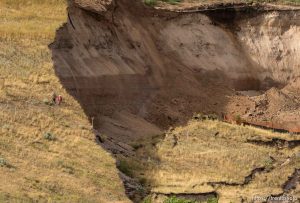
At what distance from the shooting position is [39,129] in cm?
3047

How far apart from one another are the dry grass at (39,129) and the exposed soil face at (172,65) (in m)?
1.22

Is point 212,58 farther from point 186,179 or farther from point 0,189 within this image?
point 0,189

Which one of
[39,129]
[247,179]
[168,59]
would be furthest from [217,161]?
[168,59]

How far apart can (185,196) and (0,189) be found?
7774 millimetres

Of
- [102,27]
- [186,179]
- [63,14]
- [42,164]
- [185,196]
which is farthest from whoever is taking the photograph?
[102,27]

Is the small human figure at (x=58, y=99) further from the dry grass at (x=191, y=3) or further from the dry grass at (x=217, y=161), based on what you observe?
the dry grass at (x=191, y=3)

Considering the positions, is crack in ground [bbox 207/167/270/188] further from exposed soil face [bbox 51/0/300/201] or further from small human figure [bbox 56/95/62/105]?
small human figure [bbox 56/95/62/105]

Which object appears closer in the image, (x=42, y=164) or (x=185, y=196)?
(x=42, y=164)

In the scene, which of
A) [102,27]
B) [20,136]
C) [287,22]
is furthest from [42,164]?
[287,22]

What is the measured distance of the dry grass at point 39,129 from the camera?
2675cm

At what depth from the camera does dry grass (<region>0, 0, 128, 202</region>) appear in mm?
26745

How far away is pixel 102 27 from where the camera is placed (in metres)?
39.8

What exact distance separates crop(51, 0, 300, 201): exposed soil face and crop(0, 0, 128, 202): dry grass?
4.01 feet

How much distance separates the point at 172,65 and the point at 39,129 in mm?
13487
